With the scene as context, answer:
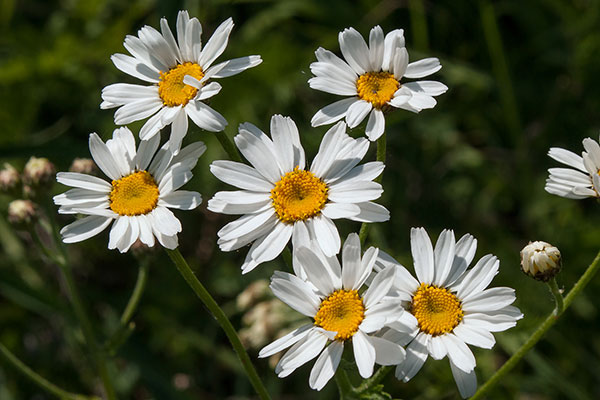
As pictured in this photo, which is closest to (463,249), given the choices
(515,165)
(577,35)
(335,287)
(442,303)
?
(442,303)

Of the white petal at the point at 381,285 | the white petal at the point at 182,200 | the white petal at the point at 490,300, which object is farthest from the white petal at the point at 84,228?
the white petal at the point at 490,300

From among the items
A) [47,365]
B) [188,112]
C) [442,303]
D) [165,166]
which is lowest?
[47,365]

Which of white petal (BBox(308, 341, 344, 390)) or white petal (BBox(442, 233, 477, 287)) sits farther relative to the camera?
white petal (BBox(442, 233, 477, 287))

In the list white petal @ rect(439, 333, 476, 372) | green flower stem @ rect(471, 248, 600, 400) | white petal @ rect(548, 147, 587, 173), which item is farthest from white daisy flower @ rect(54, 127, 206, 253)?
white petal @ rect(548, 147, 587, 173)

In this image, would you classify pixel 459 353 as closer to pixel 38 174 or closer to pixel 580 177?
pixel 580 177

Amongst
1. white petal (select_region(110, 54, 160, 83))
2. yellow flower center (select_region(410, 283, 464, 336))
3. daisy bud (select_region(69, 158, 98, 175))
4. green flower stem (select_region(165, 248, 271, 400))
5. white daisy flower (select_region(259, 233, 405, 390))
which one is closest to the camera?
white daisy flower (select_region(259, 233, 405, 390))

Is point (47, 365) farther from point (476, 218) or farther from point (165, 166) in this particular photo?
point (476, 218)

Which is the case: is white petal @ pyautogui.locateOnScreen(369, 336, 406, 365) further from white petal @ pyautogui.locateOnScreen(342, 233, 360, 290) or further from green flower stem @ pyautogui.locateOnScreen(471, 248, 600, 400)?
green flower stem @ pyautogui.locateOnScreen(471, 248, 600, 400)
